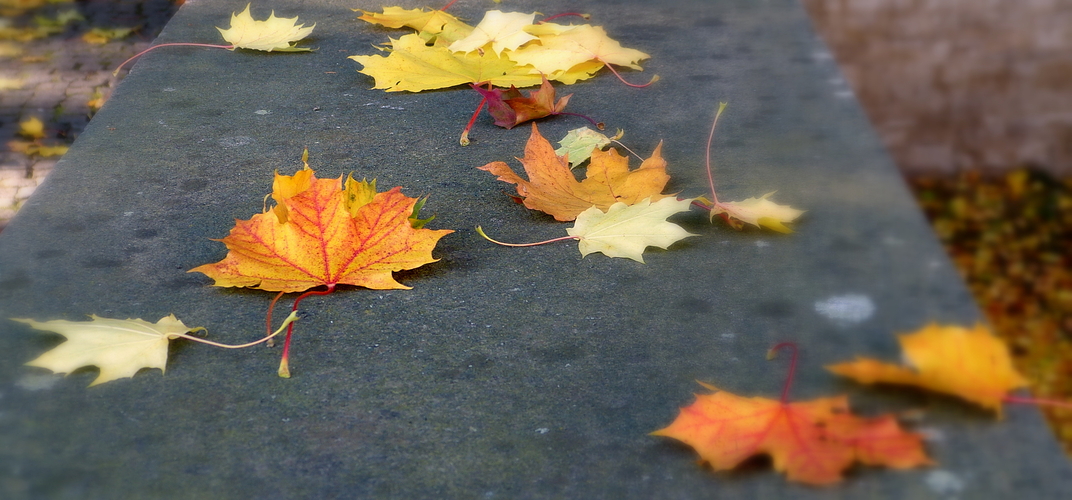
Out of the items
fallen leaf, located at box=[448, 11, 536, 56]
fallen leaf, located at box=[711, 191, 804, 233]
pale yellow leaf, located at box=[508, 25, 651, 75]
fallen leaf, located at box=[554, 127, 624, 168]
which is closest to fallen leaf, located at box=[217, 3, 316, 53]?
fallen leaf, located at box=[448, 11, 536, 56]

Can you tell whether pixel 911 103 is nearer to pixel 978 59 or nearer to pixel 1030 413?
pixel 978 59

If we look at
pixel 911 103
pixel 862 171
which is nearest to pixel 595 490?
pixel 862 171

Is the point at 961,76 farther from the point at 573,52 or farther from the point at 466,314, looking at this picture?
the point at 466,314

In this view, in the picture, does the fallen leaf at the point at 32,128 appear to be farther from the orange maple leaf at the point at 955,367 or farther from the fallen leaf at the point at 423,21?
the orange maple leaf at the point at 955,367

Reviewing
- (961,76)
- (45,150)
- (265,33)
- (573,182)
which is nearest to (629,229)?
(573,182)

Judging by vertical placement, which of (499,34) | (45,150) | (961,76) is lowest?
(45,150)

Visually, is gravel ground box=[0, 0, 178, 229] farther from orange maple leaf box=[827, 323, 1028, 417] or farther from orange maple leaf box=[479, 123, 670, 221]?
orange maple leaf box=[827, 323, 1028, 417]
